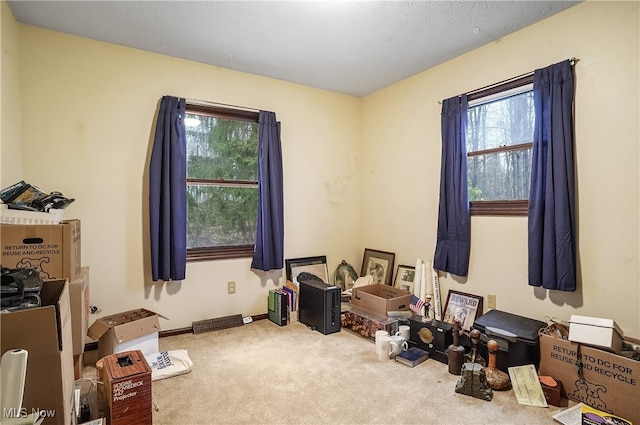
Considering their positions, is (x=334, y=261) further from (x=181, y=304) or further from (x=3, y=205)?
(x=3, y=205)

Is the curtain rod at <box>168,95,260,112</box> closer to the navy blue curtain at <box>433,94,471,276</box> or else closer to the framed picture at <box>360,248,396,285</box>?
the navy blue curtain at <box>433,94,471,276</box>

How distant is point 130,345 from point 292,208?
1.97 metres

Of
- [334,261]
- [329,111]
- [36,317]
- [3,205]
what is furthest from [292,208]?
[36,317]

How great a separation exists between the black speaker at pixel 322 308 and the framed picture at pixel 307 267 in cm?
39

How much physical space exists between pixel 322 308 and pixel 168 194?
169cm

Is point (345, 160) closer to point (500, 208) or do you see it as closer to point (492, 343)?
point (500, 208)

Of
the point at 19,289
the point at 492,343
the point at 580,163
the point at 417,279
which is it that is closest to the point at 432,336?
the point at 492,343

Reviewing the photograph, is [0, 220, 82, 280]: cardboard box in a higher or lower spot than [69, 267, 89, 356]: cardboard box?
higher

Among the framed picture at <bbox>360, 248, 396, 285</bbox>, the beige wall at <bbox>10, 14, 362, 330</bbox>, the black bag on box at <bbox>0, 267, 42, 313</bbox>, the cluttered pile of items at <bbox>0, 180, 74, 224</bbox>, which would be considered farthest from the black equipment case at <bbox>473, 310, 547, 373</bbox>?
the cluttered pile of items at <bbox>0, 180, 74, 224</bbox>

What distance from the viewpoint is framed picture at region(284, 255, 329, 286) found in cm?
381

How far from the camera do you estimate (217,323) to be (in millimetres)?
3297

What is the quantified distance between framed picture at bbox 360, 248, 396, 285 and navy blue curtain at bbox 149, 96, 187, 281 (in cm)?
207

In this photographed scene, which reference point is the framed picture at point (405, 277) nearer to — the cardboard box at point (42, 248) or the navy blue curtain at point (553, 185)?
the navy blue curtain at point (553, 185)

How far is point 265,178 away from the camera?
350cm
